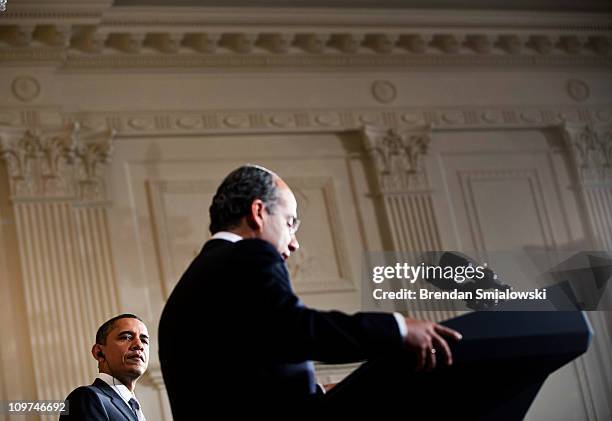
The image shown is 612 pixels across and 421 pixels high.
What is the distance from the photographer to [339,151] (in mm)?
10680

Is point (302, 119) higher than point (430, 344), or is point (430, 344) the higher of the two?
point (302, 119)

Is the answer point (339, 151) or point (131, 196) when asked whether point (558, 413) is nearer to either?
point (339, 151)

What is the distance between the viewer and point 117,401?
5332 millimetres

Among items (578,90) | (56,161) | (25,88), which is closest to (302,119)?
(56,161)

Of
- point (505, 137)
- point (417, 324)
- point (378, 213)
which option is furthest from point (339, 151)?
point (417, 324)

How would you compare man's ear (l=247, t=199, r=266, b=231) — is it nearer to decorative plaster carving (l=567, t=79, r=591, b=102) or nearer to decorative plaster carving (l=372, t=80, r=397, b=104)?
decorative plaster carving (l=372, t=80, r=397, b=104)

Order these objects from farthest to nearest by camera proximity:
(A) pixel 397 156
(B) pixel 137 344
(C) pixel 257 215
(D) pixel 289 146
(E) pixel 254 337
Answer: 1. (A) pixel 397 156
2. (D) pixel 289 146
3. (B) pixel 137 344
4. (C) pixel 257 215
5. (E) pixel 254 337

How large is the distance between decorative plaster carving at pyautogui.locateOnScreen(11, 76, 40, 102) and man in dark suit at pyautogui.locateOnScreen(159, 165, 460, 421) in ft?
22.8

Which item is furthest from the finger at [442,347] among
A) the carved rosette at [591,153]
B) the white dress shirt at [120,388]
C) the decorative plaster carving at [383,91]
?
the carved rosette at [591,153]

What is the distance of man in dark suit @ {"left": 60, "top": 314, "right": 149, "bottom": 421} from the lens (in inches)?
201

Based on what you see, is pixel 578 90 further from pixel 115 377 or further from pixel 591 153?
pixel 115 377

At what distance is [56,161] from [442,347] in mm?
7329

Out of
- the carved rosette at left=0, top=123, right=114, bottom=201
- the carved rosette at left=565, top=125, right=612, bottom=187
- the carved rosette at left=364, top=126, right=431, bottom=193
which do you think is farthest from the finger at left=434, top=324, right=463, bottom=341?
the carved rosette at left=565, top=125, right=612, bottom=187

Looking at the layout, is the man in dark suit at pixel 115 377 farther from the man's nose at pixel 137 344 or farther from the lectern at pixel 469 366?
the lectern at pixel 469 366
